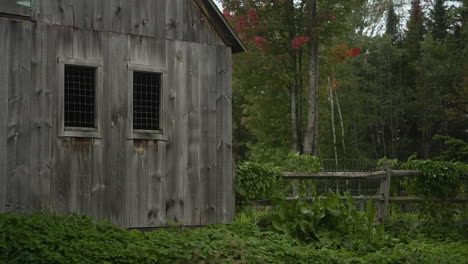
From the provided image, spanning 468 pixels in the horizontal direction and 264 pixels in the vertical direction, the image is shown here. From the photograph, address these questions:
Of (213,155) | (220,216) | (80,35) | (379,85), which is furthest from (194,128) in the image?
(379,85)

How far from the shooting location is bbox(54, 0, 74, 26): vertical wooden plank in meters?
10.8

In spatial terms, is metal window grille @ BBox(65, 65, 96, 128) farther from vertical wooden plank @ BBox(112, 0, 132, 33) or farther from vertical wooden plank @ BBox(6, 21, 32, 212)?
vertical wooden plank @ BBox(112, 0, 132, 33)

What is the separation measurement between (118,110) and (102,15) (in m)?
1.69

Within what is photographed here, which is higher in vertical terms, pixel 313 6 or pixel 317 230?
pixel 313 6

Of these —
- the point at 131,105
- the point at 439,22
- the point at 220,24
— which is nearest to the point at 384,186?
the point at 220,24

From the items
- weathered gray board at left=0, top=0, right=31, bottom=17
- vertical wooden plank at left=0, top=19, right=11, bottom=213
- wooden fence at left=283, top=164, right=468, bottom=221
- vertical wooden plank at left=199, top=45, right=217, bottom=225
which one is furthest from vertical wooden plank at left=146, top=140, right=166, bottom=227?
wooden fence at left=283, top=164, right=468, bottom=221

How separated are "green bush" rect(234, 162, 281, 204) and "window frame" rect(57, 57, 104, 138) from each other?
3105 millimetres

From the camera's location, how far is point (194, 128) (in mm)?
11953

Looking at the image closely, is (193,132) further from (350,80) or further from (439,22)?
(439,22)

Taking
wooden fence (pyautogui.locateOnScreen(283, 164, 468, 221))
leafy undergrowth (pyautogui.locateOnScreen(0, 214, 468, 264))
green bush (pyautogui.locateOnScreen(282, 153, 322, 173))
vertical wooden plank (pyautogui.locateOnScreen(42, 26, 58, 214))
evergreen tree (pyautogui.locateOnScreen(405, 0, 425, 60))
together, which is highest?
evergreen tree (pyautogui.locateOnScreen(405, 0, 425, 60))

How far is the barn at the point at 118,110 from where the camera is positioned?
10.3 meters

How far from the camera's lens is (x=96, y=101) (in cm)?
1096

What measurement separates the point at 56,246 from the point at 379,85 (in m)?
29.3

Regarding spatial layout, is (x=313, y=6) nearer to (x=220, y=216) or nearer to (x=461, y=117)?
(x=461, y=117)
